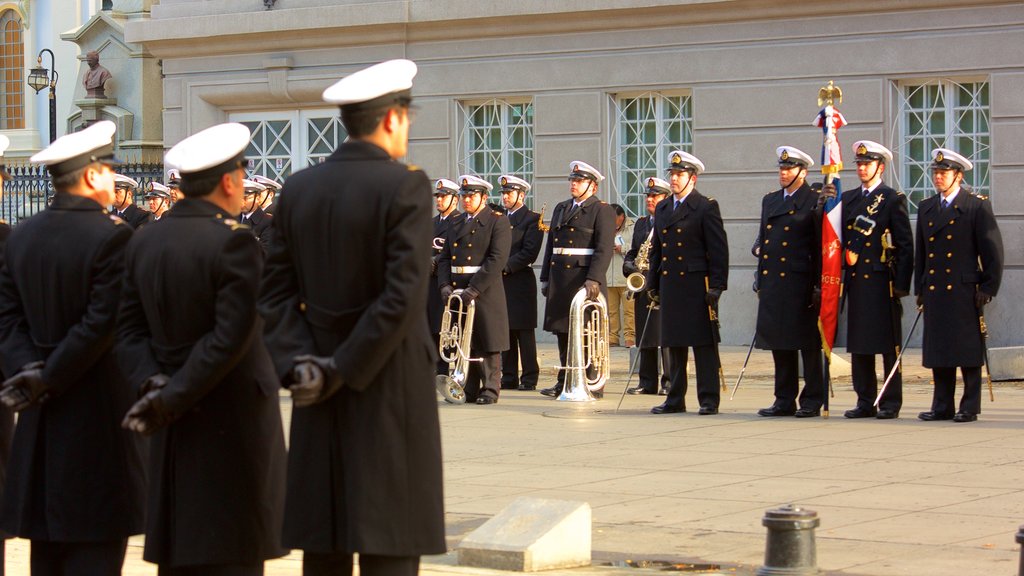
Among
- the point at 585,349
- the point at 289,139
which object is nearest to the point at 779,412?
the point at 585,349

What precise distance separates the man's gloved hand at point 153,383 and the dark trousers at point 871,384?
8.24 meters

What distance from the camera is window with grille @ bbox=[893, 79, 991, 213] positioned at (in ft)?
61.1

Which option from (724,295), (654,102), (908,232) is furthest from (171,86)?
(908,232)

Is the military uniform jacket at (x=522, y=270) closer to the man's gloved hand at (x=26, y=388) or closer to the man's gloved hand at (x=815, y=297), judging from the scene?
the man's gloved hand at (x=815, y=297)

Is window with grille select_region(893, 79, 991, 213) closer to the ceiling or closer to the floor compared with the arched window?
closer to the floor

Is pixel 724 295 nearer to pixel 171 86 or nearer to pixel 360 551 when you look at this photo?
pixel 171 86

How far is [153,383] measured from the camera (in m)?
5.73

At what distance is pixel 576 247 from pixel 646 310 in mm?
1086

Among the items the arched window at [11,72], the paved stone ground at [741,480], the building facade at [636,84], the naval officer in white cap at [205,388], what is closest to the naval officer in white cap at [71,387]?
the naval officer in white cap at [205,388]

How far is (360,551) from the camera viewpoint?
209 inches

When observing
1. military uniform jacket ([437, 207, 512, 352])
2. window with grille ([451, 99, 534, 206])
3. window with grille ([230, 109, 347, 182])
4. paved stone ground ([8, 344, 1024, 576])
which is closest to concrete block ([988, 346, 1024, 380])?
paved stone ground ([8, 344, 1024, 576])

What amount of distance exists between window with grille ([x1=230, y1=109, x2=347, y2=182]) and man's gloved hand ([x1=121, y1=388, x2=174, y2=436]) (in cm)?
1742

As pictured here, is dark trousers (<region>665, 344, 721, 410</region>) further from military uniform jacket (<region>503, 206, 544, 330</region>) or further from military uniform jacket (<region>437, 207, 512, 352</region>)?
military uniform jacket (<region>503, 206, 544, 330</region>)

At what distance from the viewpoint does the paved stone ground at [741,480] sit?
7.86 metres
